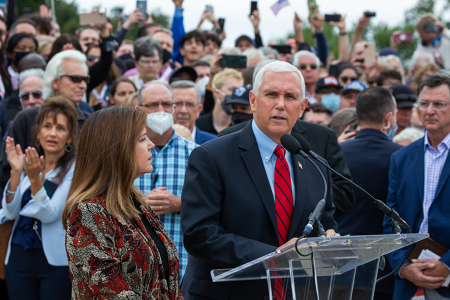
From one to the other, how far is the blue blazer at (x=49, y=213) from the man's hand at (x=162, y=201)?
817mm

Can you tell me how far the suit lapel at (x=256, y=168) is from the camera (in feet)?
9.93

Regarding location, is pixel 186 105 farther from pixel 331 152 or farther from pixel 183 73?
pixel 331 152

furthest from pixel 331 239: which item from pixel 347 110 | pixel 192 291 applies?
pixel 347 110

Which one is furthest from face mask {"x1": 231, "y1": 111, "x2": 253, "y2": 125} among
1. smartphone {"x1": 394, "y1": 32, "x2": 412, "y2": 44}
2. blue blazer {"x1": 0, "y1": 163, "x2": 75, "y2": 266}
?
smartphone {"x1": 394, "y1": 32, "x2": 412, "y2": 44}

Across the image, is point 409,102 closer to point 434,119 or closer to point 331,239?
point 434,119

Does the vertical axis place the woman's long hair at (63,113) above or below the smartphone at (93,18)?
below

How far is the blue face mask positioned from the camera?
8953 mm

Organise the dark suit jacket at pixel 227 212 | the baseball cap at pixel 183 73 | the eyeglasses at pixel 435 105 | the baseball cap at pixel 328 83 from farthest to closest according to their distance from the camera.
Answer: the baseball cap at pixel 328 83
the baseball cap at pixel 183 73
the eyeglasses at pixel 435 105
the dark suit jacket at pixel 227 212

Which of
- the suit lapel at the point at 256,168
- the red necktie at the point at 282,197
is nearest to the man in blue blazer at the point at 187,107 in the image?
the suit lapel at the point at 256,168

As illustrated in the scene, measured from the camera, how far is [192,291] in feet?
10.2

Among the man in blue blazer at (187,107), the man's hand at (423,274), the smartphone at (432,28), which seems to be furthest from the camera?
the smartphone at (432,28)

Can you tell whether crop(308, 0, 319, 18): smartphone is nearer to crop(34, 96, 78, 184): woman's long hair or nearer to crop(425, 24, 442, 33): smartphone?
crop(425, 24, 442, 33): smartphone

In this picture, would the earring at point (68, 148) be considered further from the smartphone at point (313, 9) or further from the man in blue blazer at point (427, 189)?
the smartphone at point (313, 9)

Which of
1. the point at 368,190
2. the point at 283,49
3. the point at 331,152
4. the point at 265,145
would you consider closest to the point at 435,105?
the point at 368,190
